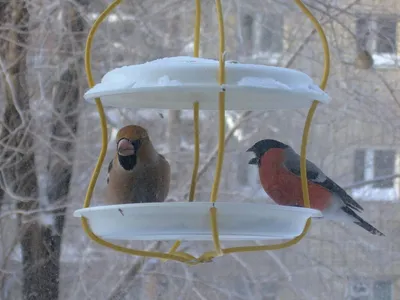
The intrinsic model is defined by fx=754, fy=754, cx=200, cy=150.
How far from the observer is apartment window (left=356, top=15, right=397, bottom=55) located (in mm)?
3057

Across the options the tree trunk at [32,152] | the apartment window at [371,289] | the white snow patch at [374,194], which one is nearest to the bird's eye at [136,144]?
the tree trunk at [32,152]

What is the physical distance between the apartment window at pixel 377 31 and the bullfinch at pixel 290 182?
1.60 meters

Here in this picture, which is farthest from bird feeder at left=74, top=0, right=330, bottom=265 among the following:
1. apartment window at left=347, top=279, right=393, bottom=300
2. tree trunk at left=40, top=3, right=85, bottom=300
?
apartment window at left=347, top=279, right=393, bottom=300

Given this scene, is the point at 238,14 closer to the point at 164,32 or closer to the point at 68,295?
the point at 164,32

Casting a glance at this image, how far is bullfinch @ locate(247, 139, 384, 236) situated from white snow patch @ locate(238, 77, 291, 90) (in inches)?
18.4

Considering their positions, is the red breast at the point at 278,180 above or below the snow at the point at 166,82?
below

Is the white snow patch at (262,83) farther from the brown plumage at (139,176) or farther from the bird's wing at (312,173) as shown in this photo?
the bird's wing at (312,173)

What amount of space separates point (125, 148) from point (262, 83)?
322 mm

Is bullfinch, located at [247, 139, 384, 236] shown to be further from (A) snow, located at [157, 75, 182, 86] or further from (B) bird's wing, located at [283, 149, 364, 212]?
(A) snow, located at [157, 75, 182, 86]

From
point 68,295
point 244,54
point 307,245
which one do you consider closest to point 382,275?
point 307,245

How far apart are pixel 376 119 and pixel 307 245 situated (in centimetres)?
59

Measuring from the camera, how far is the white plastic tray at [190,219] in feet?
2.96

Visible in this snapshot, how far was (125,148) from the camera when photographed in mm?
1137

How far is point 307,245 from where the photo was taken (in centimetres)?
313
